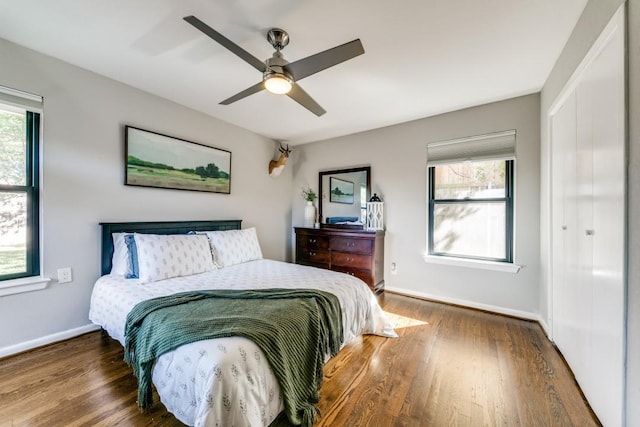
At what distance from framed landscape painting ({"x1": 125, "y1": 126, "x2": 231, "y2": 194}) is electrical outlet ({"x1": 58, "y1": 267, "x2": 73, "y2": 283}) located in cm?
94

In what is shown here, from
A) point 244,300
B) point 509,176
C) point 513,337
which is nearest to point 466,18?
point 509,176

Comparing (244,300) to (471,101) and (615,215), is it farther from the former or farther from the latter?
(471,101)

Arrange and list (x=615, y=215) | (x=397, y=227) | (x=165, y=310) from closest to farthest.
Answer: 1. (x=615, y=215)
2. (x=165, y=310)
3. (x=397, y=227)

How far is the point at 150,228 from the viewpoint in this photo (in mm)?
2703

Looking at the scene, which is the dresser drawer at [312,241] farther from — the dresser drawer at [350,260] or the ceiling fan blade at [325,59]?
the ceiling fan blade at [325,59]

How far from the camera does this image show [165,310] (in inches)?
60.2

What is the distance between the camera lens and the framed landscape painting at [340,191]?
402 centimetres

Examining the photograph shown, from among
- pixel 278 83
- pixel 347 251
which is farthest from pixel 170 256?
pixel 347 251

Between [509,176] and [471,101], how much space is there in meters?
0.98

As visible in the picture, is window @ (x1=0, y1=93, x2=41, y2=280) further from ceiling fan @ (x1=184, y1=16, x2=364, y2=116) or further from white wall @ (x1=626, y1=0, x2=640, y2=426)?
white wall @ (x1=626, y1=0, x2=640, y2=426)

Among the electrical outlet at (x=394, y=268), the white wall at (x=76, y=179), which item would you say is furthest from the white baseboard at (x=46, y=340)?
the electrical outlet at (x=394, y=268)

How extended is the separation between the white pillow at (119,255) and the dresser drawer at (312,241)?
2333mm

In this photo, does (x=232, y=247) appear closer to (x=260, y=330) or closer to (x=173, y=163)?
(x=173, y=163)

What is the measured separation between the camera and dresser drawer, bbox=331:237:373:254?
3.43 metres
